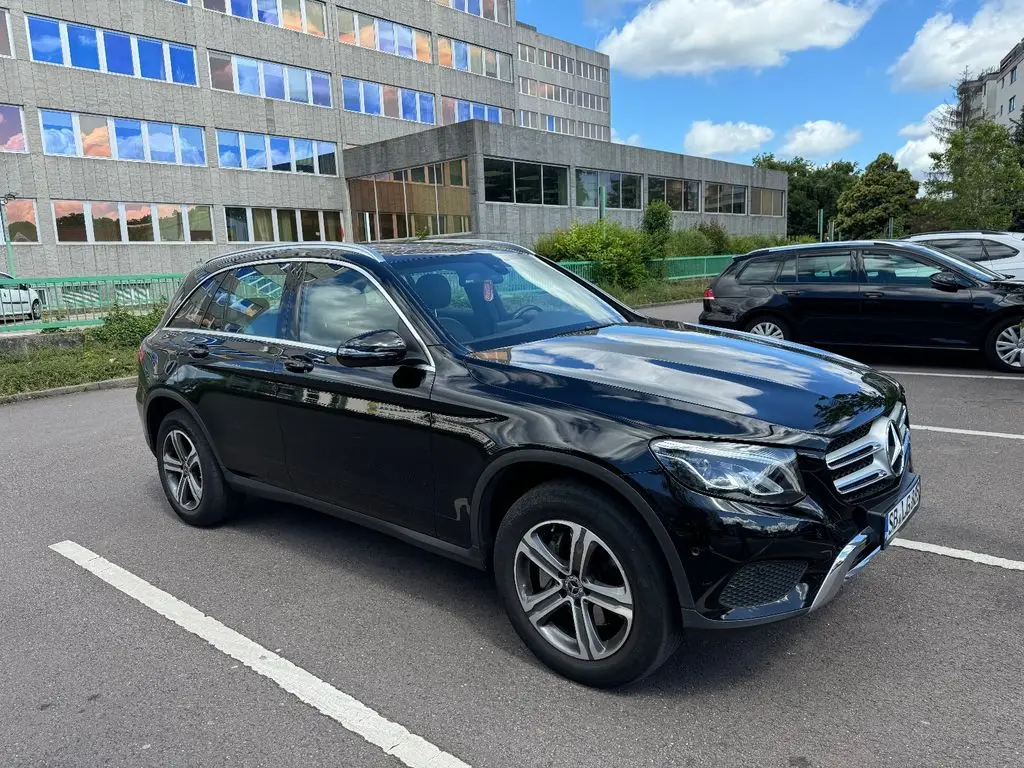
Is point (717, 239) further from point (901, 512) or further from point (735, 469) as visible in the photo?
point (735, 469)

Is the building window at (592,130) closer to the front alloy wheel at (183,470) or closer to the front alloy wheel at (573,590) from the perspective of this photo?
the front alloy wheel at (183,470)

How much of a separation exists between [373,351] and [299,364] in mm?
778

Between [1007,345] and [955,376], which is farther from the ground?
[1007,345]

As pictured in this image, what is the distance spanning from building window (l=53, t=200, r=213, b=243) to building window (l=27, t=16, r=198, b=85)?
4.93 m

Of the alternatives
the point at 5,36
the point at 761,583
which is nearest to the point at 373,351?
the point at 761,583

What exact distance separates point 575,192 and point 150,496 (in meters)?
29.5

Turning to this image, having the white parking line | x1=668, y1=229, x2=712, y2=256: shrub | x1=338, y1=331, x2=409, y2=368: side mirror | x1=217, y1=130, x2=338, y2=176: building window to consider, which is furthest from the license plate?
x1=217, y1=130, x2=338, y2=176: building window

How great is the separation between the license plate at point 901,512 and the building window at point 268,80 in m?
33.4

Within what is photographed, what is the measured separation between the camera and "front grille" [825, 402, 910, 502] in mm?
2633

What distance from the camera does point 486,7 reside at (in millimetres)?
41688

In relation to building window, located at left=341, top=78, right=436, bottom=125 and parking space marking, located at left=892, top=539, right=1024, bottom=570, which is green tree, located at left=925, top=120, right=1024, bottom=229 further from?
parking space marking, located at left=892, top=539, right=1024, bottom=570

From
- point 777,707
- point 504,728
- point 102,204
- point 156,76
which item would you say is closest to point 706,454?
point 777,707

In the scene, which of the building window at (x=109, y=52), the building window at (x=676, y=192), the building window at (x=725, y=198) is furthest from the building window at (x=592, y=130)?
the building window at (x=109, y=52)

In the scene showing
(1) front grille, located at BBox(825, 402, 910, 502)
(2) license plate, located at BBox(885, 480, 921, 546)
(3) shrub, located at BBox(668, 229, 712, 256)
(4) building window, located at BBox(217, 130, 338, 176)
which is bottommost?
(2) license plate, located at BBox(885, 480, 921, 546)
